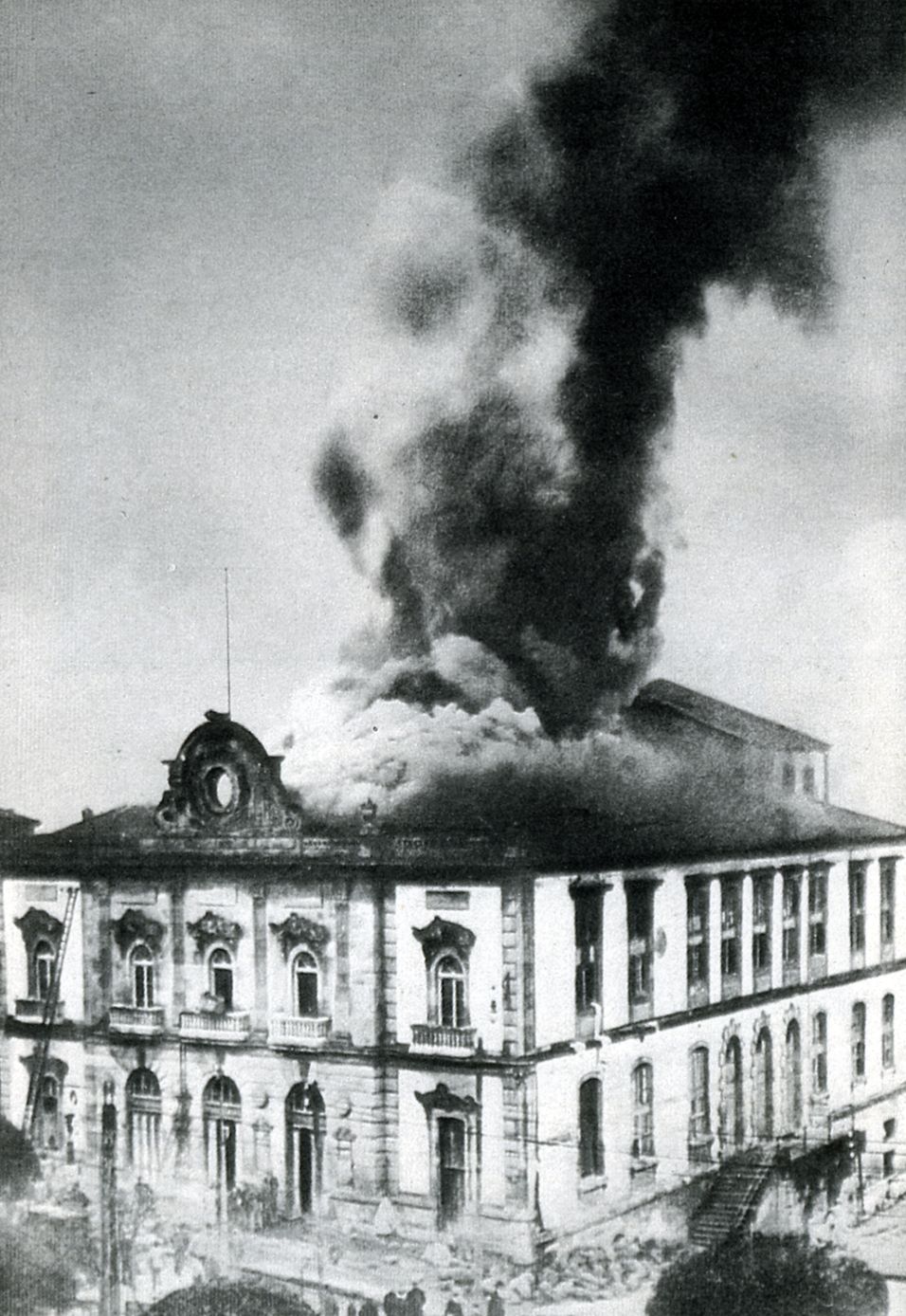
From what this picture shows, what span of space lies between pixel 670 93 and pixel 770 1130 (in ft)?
17.3

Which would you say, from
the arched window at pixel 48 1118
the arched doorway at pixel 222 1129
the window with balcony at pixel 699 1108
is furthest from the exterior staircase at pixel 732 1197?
the arched window at pixel 48 1118

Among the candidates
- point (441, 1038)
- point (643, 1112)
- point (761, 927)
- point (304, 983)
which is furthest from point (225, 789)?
point (761, 927)

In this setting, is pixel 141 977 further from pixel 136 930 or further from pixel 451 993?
pixel 451 993

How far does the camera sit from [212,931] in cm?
863

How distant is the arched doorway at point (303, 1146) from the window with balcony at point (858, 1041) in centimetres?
277

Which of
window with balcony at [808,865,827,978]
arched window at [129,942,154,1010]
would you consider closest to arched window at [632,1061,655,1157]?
window with balcony at [808,865,827,978]

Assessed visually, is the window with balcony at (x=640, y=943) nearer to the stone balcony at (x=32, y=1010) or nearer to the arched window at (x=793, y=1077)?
the arched window at (x=793, y=1077)

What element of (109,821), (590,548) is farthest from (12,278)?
(590,548)

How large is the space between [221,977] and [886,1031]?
353cm

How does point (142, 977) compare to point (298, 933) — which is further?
point (142, 977)

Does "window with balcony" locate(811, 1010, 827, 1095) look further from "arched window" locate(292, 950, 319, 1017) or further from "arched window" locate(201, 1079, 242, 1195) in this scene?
"arched window" locate(201, 1079, 242, 1195)

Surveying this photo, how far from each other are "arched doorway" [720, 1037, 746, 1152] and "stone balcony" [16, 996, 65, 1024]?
12.3 feet

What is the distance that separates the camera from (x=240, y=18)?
8320mm

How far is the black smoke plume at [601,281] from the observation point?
7695 mm
